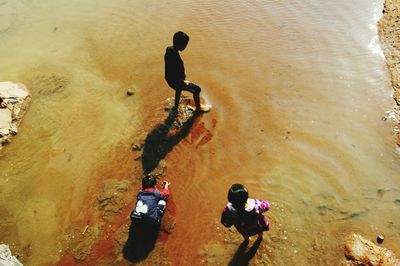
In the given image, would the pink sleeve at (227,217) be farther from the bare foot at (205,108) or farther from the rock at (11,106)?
the rock at (11,106)

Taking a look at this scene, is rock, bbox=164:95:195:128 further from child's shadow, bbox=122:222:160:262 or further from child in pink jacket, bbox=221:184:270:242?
child in pink jacket, bbox=221:184:270:242

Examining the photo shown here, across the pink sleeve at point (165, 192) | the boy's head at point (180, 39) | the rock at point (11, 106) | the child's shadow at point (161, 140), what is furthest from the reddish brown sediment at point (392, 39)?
the rock at point (11, 106)

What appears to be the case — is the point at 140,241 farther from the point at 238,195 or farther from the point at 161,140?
the point at 238,195

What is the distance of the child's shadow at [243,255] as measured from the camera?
15.9 feet

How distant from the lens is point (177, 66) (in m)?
5.80

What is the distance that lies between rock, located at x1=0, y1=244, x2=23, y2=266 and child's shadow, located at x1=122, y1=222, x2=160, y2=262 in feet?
4.75

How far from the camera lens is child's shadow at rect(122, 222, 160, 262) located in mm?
5035

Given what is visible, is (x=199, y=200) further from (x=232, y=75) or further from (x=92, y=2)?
(x=92, y=2)

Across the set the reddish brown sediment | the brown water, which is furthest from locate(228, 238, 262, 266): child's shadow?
the reddish brown sediment

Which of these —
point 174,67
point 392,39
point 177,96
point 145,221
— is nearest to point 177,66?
point 174,67

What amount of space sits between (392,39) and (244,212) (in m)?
5.38

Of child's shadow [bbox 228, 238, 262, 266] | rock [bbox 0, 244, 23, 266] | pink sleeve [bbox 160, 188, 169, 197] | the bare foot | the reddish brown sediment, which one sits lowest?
rock [bbox 0, 244, 23, 266]

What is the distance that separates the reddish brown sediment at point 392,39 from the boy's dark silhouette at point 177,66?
370cm

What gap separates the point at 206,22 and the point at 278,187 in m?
4.79
